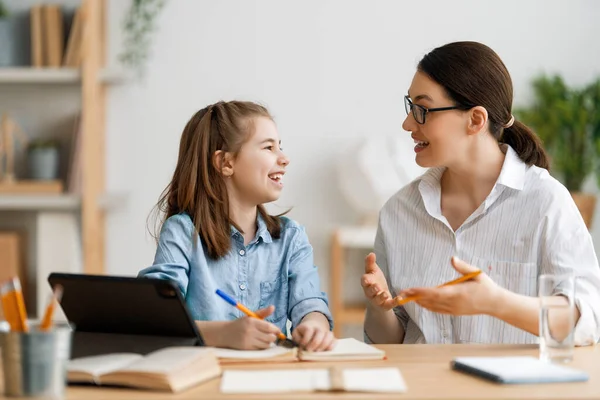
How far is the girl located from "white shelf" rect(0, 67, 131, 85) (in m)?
1.64

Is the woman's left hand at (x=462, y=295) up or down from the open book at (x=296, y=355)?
up

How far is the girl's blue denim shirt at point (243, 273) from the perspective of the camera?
5.95 feet

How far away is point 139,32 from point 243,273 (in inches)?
84.8

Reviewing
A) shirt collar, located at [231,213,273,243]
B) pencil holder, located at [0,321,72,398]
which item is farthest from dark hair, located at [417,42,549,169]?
pencil holder, located at [0,321,72,398]

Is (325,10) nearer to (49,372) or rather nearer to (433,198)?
(433,198)

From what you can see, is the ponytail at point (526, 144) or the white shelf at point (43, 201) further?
the white shelf at point (43, 201)

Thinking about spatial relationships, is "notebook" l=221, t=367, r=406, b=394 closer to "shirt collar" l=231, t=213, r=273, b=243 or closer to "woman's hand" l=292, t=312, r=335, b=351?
"woman's hand" l=292, t=312, r=335, b=351

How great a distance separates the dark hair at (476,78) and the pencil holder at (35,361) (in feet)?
3.50

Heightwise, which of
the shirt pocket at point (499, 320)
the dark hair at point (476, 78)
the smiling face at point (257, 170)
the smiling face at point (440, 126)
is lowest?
the shirt pocket at point (499, 320)

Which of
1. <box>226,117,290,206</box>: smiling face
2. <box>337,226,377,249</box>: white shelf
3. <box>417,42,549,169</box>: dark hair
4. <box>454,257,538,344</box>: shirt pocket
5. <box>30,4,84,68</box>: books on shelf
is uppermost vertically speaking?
<box>30,4,84,68</box>: books on shelf

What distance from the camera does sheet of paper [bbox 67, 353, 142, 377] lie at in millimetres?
1275

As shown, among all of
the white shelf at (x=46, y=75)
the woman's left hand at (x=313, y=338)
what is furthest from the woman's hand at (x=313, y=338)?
the white shelf at (x=46, y=75)

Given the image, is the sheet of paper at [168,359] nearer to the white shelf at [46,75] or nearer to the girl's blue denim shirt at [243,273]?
the girl's blue denim shirt at [243,273]

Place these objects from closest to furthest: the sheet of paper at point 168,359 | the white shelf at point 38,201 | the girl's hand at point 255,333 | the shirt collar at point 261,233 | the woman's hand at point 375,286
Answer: the sheet of paper at point 168,359 < the girl's hand at point 255,333 < the woman's hand at point 375,286 < the shirt collar at point 261,233 < the white shelf at point 38,201
